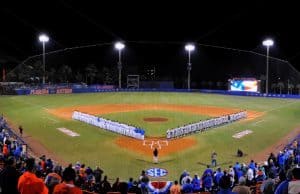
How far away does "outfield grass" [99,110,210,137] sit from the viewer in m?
33.7

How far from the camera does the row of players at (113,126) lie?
2947 centimetres

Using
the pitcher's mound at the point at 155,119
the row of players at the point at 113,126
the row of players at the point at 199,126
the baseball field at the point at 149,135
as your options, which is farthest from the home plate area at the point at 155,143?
the pitcher's mound at the point at 155,119

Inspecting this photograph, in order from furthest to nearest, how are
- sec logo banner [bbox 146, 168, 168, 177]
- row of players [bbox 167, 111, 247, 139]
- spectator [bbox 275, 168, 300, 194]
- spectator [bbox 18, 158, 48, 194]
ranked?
1. row of players [bbox 167, 111, 247, 139]
2. sec logo banner [bbox 146, 168, 168, 177]
3. spectator [bbox 18, 158, 48, 194]
4. spectator [bbox 275, 168, 300, 194]

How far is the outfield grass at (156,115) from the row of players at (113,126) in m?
1.78

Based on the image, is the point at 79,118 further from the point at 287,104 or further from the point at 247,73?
the point at 247,73

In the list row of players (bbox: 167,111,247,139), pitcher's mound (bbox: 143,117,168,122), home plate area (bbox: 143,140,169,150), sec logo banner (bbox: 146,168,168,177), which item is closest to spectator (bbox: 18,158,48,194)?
sec logo banner (bbox: 146,168,168,177)

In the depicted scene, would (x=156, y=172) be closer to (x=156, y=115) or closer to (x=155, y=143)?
(x=155, y=143)

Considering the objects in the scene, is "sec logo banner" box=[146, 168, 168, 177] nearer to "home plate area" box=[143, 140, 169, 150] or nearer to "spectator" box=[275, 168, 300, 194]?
"home plate area" box=[143, 140, 169, 150]

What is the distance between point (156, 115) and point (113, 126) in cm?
1128

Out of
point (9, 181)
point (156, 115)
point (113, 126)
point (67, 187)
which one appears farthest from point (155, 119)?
point (67, 187)

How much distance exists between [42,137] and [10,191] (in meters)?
24.5

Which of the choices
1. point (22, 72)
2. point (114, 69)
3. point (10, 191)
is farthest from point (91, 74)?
point (10, 191)

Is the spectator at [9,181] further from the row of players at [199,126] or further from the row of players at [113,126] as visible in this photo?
the row of players at [199,126]

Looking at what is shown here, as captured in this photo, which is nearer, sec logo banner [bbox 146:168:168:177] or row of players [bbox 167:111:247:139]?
sec logo banner [bbox 146:168:168:177]
